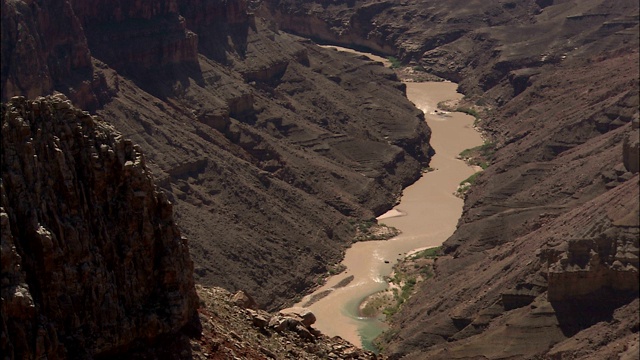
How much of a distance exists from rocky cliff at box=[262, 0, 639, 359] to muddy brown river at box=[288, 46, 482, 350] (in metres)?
2.38

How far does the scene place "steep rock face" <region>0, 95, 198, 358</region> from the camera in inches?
1192

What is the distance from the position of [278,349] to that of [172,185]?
138 feet

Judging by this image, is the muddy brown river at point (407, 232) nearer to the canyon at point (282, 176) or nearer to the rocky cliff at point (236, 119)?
the rocky cliff at point (236, 119)

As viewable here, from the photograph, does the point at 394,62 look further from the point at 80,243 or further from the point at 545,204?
the point at 80,243

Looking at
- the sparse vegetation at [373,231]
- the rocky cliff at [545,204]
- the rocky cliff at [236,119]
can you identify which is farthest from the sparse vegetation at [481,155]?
the sparse vegetation at [373,231]

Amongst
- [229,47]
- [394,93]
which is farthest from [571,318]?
[394,93]

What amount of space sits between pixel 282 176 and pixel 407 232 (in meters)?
10.6

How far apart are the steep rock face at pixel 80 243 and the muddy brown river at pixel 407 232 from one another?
30937 millimetres

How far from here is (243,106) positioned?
97.4 metres

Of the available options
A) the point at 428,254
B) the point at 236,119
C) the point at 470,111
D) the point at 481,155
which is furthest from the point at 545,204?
the point at 470,111

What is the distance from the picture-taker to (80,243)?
1256 inches

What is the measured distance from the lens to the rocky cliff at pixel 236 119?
2987 inches

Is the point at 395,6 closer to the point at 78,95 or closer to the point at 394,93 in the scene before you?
the point at 394,93

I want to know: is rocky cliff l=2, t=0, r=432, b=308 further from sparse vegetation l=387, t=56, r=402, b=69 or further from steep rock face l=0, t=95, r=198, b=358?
steep rock face l=0, t=95, r=198, b=358
